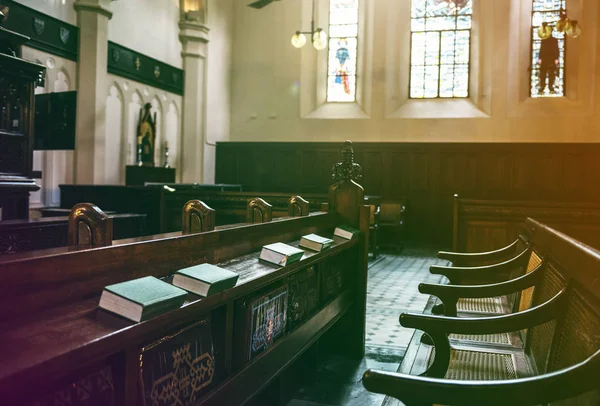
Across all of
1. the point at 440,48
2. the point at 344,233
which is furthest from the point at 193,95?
the point at 344,233

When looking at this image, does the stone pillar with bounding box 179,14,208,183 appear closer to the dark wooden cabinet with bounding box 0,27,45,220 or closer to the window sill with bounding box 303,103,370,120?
the window sill with bounding box 303,103,370,120

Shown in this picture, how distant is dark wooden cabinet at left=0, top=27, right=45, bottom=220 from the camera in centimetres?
464

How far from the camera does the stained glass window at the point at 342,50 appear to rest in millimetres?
11992

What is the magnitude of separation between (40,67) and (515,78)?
9315 mm

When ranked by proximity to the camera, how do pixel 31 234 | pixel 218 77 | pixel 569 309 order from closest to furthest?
pixel 569 309 → pixel 31 234 → pixel 218 77

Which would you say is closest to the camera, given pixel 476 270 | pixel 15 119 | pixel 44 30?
pixel 476 270

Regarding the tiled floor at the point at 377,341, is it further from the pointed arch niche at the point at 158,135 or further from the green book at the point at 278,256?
the pointed arch niche at the point at 158,135

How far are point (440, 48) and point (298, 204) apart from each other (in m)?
9.43

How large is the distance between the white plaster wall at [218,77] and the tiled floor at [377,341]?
5.57 m

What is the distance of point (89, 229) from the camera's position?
1.45 metres

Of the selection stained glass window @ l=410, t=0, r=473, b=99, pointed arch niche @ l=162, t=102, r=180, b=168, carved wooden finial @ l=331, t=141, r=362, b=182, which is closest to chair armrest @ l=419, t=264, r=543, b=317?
carved wooden finial @ l=331, t=141, r=362, b=182

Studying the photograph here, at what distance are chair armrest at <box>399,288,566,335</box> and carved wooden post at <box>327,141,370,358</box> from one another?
1.70 metres

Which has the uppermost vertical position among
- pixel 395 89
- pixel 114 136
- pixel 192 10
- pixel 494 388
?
pixel 192 10

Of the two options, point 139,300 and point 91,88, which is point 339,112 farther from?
point 139,300
